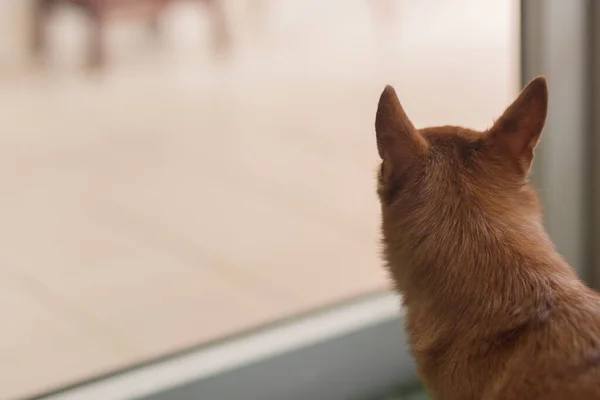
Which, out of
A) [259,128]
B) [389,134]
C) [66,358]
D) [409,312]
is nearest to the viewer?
[389,134]

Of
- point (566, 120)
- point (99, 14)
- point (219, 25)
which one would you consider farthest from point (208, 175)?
point (566, 120)

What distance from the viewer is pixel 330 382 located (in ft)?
6.68

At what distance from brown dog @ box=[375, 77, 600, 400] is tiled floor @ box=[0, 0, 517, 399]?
2.12 ft

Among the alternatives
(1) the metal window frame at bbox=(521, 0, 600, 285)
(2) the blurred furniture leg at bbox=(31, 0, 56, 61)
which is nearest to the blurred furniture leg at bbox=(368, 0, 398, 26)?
(1) the metal window frame at bbox=(521, 0, 600, 285)

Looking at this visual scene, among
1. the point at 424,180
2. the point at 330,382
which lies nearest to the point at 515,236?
the point at 424,180

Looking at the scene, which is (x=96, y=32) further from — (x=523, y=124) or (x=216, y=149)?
(x=523, y=124)

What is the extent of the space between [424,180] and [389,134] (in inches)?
3.8

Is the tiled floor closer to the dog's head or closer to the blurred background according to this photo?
the blurred background

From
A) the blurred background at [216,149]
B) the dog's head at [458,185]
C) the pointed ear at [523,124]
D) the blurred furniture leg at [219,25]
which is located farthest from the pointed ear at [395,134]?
the blurred furniture leg at [219,25]

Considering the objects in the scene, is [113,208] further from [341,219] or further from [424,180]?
[424,180]

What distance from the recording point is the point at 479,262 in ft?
4.56

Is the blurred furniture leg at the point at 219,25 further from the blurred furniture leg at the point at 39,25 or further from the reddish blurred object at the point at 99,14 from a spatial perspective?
the blurred furniture leg at the point at 39,25

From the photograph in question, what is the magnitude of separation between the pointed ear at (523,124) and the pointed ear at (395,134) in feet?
0.38

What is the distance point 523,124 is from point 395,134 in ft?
0.62
